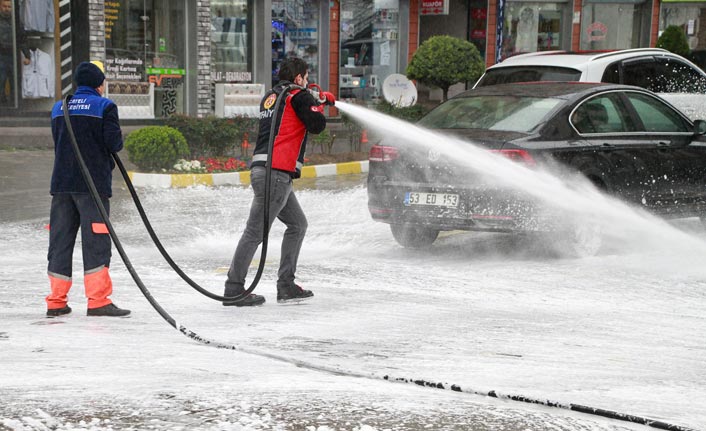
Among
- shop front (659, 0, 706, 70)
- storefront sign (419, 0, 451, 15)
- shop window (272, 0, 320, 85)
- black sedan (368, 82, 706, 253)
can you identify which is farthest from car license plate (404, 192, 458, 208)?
shop front (659, 0, 706, 70)

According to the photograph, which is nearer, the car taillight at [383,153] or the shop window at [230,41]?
the car taillight at [383,153]

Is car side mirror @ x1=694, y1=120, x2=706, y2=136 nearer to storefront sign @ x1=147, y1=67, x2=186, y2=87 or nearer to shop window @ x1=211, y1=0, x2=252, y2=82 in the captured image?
storefront sign @ x1=147, y1=67, x2=186, y2=87

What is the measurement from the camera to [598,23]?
31969 mm

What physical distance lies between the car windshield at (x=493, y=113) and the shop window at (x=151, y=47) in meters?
13.1

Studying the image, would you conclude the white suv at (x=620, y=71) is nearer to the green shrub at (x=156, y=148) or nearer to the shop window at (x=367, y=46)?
the green shrub at (x=156, y=148)

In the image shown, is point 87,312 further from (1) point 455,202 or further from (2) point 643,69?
(2) point 643,69

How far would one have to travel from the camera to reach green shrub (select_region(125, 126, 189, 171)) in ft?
48.4

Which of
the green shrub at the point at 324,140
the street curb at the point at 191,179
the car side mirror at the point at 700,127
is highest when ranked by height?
the car side mirror at the point at 700,127

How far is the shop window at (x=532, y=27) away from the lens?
30.6m

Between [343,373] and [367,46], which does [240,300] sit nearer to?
[343,373]

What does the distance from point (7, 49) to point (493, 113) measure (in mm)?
13945

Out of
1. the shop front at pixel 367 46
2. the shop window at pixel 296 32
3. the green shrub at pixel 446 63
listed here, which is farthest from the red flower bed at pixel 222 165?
the shop front at pixel 367 46

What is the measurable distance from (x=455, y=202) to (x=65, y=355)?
4083 millimetres

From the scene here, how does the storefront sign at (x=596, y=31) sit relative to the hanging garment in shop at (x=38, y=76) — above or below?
above
